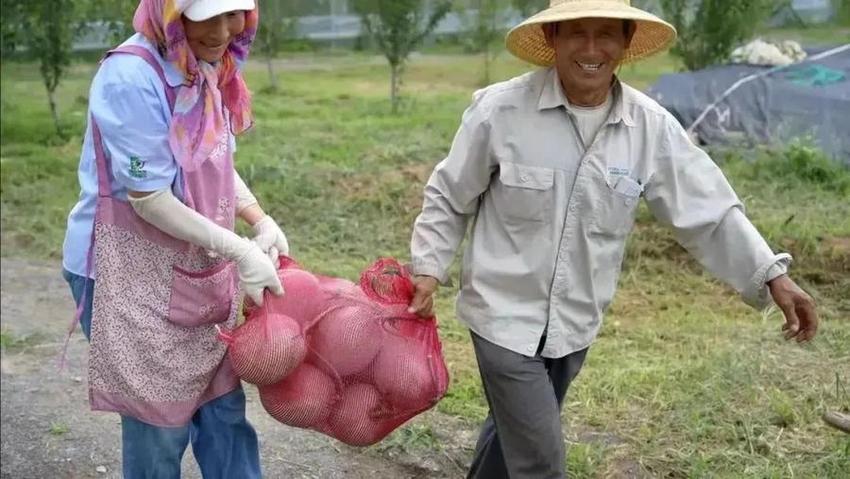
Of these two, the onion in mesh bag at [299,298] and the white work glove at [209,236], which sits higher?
the white work glove at [209,236]

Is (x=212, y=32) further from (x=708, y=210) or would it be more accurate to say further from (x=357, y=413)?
(x=708, y=210)

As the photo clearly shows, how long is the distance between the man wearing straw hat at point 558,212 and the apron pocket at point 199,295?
0.47m

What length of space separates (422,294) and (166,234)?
63cm

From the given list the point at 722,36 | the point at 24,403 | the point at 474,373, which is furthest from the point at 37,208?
the point at 722,36

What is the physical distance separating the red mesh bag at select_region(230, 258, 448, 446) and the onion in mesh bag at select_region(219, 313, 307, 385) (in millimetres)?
18

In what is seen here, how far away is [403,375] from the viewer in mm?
2527

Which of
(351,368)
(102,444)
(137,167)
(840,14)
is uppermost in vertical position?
(137,167)

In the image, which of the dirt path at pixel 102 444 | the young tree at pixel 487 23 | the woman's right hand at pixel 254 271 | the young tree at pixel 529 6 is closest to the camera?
the woman's right hand at pixel 254 271

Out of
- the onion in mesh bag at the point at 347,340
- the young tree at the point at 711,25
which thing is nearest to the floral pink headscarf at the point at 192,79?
the onion in mesh bag at the point at 347,340

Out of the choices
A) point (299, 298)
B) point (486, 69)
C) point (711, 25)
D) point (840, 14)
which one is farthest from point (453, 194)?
point (486, 69)

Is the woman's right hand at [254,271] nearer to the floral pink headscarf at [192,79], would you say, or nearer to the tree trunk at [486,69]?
the floral pink headscarf at [192,79]

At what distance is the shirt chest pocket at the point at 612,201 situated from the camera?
2479mm

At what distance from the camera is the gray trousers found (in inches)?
100

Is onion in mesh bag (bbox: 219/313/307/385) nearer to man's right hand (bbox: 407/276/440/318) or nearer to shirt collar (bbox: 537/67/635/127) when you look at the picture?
man's right hand (bbox: 407/276/440/318)
